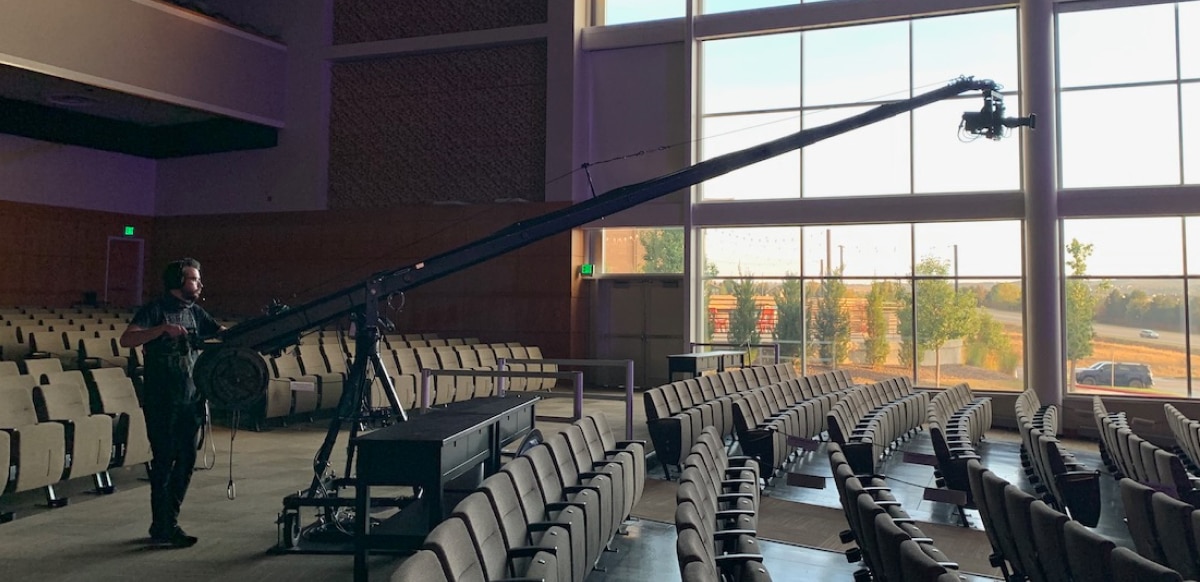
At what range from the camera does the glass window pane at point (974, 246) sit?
1185cm

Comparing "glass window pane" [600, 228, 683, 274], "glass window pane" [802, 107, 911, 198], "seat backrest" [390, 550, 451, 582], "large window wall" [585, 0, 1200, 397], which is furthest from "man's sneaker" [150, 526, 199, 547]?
"glass window pane" [802, 107, 911, 198]

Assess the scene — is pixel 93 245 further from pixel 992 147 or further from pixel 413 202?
pixel 992 147

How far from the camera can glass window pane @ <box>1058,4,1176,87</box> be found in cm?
1120

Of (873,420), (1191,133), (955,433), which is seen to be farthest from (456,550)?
(1191,133)

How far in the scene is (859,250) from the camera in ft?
41.6

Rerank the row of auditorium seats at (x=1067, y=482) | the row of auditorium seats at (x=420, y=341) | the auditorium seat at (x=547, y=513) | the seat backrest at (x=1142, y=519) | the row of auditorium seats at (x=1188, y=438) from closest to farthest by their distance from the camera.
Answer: the auditorium seat at (x=547, y=513) < the seat backrest at (x=1142, y=519) < the row of auditorium seats at (x=1067, y=482) < the row of auditorium seats at (x=1188, y=438) < the row of auditorium seats at (x=420, y=341)

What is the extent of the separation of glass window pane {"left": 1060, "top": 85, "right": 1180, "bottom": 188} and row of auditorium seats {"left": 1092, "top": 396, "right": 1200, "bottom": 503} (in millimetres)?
5029

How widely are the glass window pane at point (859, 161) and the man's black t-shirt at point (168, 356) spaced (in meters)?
10.1

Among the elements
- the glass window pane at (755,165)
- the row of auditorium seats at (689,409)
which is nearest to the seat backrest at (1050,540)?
the row of auditorium seats at (689,409)

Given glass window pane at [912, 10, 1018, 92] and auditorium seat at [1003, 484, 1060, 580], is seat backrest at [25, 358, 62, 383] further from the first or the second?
glass window pane at [912, 10, 1018, 92]

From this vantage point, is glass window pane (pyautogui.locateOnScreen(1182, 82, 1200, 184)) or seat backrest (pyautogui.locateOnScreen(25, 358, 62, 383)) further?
glass window pane (pyautogui.locateOnScreen(1182, 82, 1200, 184))

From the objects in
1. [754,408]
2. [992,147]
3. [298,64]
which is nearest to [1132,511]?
[754,408]

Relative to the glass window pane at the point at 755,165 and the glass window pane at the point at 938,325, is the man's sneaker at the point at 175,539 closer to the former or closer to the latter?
the glass window pane at the point at 755,165

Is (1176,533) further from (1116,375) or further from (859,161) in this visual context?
(859,161)
